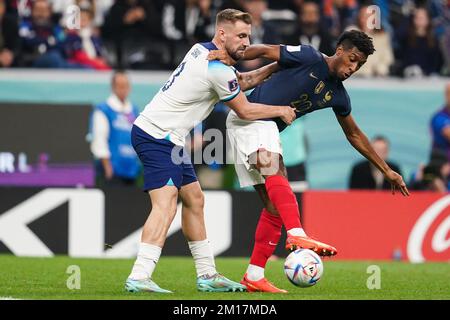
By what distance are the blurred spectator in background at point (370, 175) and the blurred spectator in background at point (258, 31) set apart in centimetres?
226

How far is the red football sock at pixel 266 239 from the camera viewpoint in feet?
32.2

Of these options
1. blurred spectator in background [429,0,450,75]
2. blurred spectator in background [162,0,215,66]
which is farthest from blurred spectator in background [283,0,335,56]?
blurred spectator in background [429,0,450,75]

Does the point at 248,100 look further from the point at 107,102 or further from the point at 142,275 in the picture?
the point at 107,102

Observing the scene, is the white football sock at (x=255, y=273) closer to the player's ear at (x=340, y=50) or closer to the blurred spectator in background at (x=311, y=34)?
the player's ear at (x=340, y=50)

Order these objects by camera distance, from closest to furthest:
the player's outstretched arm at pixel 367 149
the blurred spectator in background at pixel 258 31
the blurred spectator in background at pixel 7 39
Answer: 1. the player's outstretched arm at pixel 367 149
2. the blurred spectator in background at pixel 7 39
3. the blurred spectator in background at pixel 258 31

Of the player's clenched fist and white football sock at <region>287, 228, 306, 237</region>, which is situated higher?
the player's clenched fist

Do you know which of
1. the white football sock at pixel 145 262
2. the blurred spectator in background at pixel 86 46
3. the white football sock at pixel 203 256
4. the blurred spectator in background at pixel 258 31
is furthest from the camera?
the blurred spectator in background at pixel 258 31

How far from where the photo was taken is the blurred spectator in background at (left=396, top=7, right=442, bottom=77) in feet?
61.5

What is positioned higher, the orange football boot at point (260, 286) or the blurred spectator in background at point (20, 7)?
the blurred spectator in background at point (20, 7)

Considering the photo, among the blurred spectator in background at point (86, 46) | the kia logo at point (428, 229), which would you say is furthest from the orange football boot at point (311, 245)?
the blurred spectator in background at point (86, 46)

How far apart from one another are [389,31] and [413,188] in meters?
3.10

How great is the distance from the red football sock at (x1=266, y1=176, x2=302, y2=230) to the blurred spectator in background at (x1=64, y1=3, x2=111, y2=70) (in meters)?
8.47

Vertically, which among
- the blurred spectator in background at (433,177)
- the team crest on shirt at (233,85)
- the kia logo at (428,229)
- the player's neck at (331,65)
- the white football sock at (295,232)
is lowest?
the kia logo at (428,229)

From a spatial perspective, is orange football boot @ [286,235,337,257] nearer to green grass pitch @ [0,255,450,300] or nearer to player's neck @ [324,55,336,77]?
green grass pitch @ [0,255,450,300]
